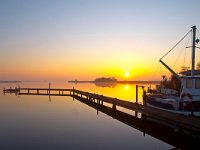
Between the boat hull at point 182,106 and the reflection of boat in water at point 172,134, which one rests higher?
the boat hull at point 182,106

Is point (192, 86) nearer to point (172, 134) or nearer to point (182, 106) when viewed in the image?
point (182, 106)

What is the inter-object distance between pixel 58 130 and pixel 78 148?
651cm

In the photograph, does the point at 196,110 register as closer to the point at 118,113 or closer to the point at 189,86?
the point at 189,86

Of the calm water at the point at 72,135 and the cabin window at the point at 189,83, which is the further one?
the cabin window at the point at 189,83

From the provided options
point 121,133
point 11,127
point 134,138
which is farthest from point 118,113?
point 11,127

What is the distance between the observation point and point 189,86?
804 inches

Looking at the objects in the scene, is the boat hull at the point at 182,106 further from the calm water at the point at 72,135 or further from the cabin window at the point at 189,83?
the calm water at the point at 72,135

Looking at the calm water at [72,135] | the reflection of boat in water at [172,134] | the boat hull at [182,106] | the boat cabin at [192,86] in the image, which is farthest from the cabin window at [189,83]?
the calm water at [72,135]

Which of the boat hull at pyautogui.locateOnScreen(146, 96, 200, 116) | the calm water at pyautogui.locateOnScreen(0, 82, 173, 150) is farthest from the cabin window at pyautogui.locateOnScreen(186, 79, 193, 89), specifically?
the calm water at pyautogui.locateOnScreen(0, 82, 173, 150)

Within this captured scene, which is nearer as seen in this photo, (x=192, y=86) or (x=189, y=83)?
(x=192, y=86)

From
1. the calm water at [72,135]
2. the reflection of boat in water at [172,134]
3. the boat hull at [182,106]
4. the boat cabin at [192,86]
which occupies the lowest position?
the calm water at [72,135]

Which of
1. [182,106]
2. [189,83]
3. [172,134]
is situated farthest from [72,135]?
[189,83]

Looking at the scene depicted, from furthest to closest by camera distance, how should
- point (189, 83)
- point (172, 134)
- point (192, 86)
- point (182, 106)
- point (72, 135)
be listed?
point (72, 135) → point (189, 83) → point (192, 86) → point (182, 106) → point (172, 134)

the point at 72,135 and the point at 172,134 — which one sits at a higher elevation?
the point at 172,134
